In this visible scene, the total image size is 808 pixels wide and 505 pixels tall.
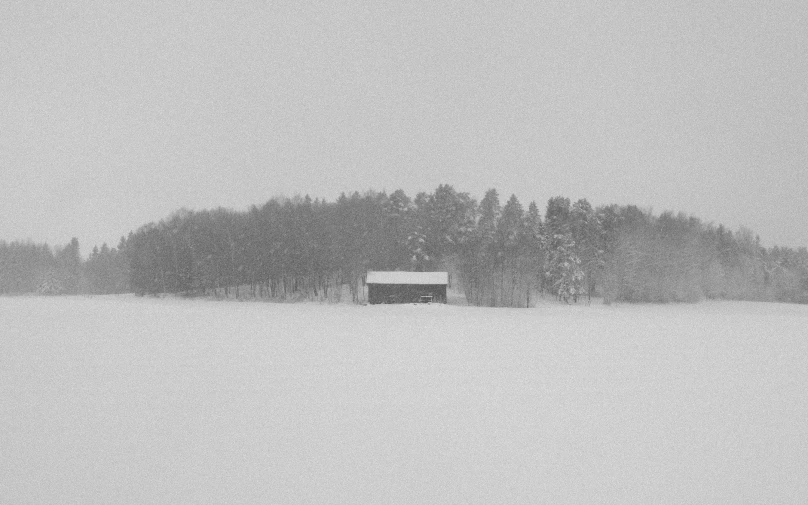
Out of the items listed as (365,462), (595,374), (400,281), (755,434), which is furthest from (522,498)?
(400,281)

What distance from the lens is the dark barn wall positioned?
49469 millimetres

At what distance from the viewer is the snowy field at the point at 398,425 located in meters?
6.33

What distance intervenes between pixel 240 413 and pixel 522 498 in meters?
5.73

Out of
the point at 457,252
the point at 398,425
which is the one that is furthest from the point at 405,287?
the point at 398,425

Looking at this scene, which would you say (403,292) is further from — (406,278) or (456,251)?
(456,251)

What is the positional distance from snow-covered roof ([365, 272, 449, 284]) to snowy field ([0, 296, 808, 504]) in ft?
109

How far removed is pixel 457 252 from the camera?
6097 cm

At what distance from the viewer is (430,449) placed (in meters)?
7.42

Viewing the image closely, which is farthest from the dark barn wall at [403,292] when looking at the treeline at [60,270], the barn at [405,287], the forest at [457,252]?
the treeline at [60,270]

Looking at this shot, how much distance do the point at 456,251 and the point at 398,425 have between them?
53535mm

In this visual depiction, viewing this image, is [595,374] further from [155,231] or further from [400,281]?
[155,231]

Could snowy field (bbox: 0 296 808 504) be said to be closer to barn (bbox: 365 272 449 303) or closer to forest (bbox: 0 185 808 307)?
barn (bbox: 365 272 449 303)

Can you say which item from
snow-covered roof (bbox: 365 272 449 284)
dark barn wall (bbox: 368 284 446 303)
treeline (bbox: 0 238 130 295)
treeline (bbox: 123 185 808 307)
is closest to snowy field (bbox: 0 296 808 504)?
dark barn wall (bbox: 368 284 446 303)

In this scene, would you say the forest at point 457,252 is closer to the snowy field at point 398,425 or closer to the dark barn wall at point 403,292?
the dark barn wall at point 403,292
